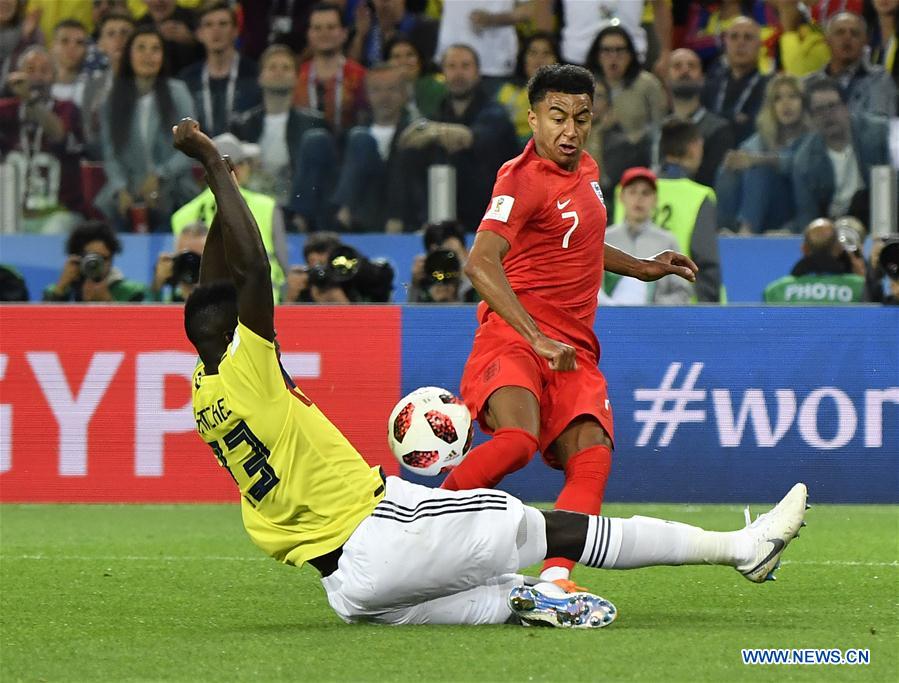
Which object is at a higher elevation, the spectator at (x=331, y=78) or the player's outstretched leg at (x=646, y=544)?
the spectator at (x=331, y=78)

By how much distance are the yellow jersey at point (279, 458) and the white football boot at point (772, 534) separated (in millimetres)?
1291

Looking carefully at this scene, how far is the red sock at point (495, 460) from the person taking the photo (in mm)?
6004

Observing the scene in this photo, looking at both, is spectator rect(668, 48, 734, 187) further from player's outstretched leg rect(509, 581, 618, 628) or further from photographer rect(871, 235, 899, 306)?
player's outstretched leg rect(509, 581, 618, 628)

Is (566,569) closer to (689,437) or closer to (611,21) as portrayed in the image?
(689,437)


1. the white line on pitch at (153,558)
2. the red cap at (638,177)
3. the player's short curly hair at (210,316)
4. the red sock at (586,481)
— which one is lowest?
the white line on pitch at (153,558)

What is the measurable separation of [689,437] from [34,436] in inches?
148

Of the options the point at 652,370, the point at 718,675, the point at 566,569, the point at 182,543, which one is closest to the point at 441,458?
the point at 566,569

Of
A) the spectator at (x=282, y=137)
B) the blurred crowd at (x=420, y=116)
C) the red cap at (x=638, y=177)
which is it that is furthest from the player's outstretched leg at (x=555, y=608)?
the spectator at (x=282, y=137)

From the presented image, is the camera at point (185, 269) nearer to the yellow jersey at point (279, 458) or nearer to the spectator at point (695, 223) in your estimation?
the spectator at point (695, 223)

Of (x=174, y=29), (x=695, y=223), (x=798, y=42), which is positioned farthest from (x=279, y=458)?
(x=174, y=29)

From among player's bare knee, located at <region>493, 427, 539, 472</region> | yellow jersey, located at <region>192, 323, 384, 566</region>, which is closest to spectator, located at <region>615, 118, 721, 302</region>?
player's bare knee, located at <region>493, 427, 539, 472</region>

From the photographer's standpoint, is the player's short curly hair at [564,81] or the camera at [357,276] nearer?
the player's short curly hair at [564,81]

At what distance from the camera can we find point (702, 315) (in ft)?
31.9

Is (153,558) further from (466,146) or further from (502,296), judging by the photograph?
(466,146)
